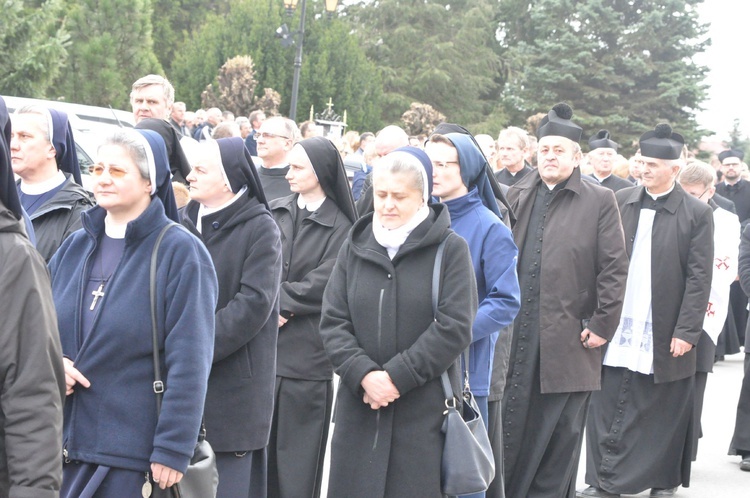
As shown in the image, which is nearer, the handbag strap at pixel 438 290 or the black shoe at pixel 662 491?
the handbag strap at pixel 438 290

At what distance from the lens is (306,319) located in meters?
6.38

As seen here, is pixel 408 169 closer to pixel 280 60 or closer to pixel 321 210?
pixel 321 210

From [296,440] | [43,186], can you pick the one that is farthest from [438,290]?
[43,186]

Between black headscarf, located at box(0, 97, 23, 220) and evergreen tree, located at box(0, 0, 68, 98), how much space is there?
18.9 meters

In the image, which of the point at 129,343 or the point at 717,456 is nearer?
the point at 129,343

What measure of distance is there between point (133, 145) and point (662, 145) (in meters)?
4.76

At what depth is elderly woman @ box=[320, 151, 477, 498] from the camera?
4.83 meters

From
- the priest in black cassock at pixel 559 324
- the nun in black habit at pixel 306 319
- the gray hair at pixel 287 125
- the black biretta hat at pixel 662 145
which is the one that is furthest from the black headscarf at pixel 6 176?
the black biretta hat at pixel 662 145

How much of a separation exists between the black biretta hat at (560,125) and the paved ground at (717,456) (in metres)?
2.63

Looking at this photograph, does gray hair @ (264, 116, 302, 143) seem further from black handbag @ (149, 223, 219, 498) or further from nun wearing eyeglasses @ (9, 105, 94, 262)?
black handbag @ (149, 223, 219, 498)

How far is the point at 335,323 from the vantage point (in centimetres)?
505

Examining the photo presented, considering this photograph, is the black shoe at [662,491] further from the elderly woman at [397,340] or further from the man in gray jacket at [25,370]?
the man in gray jacket at [25,370]

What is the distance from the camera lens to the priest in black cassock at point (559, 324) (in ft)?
22.8

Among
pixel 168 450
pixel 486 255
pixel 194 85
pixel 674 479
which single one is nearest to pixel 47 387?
pixel 168 450
